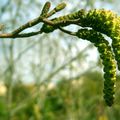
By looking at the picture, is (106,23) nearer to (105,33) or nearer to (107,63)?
(105,33)

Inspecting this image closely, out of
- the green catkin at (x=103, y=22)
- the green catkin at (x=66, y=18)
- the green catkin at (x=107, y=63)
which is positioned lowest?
the green catkin at (x=107, y=63)

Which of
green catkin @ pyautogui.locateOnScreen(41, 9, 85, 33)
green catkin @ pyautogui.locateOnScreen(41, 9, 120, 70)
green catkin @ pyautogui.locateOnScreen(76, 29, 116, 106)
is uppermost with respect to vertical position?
green catkin @ pyautogui.locateOnScreen(41, 9, 85, 33)

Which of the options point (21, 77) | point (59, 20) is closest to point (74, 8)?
point (21, 77)

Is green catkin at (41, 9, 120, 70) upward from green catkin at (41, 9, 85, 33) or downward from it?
downward

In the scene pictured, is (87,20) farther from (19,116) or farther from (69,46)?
(19,116)

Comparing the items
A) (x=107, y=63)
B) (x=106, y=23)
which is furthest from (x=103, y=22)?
(x=107, y=63)

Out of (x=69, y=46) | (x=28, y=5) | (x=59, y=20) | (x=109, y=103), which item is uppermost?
(x=28, y=5)

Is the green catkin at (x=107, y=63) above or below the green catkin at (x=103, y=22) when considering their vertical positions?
below
